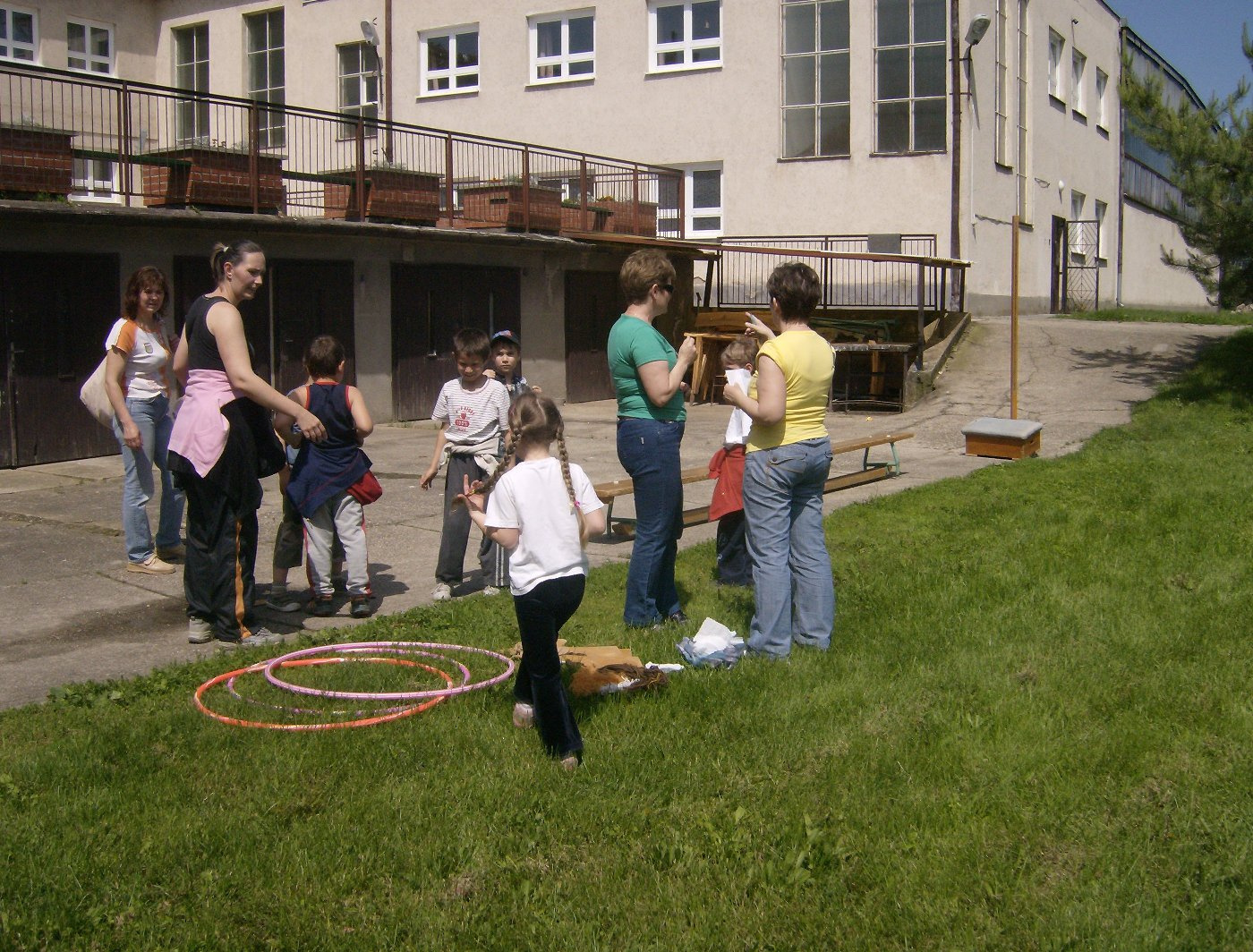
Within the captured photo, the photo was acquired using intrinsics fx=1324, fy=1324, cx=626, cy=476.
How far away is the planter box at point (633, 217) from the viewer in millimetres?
22742

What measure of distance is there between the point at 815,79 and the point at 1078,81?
10.0 m

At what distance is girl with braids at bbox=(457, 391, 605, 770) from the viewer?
4719mm

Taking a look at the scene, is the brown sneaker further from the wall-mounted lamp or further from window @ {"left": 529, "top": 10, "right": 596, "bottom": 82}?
window @ {"left": 529, "top": 10, "right": 596, "bottom": 82}

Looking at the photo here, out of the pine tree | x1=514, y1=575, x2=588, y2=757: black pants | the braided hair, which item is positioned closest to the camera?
x1=514, y1=575, x2=588, y2=757: black pants

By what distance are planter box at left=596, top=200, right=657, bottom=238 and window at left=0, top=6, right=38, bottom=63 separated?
1223 centimetres

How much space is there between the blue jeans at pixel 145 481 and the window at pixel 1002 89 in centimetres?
2082

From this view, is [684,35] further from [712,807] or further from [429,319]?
[712,807]

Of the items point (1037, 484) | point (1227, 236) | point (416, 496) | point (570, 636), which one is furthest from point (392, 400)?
point (570, 636)

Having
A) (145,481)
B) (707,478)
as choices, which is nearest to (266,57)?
(145,481)

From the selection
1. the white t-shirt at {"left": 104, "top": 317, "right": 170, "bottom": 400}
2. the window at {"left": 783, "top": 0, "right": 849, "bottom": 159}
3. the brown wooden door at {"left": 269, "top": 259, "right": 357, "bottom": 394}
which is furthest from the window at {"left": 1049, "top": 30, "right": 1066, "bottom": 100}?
the white t-shirt at {"left": 104, "top": 317, "right": 170, "bottom": 400}

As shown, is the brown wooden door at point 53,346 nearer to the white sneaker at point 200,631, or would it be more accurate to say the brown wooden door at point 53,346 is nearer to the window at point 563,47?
the white sneaker at point 200,631

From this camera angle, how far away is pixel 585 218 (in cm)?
2194

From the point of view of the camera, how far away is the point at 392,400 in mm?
18484

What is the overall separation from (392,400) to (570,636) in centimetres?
1244
